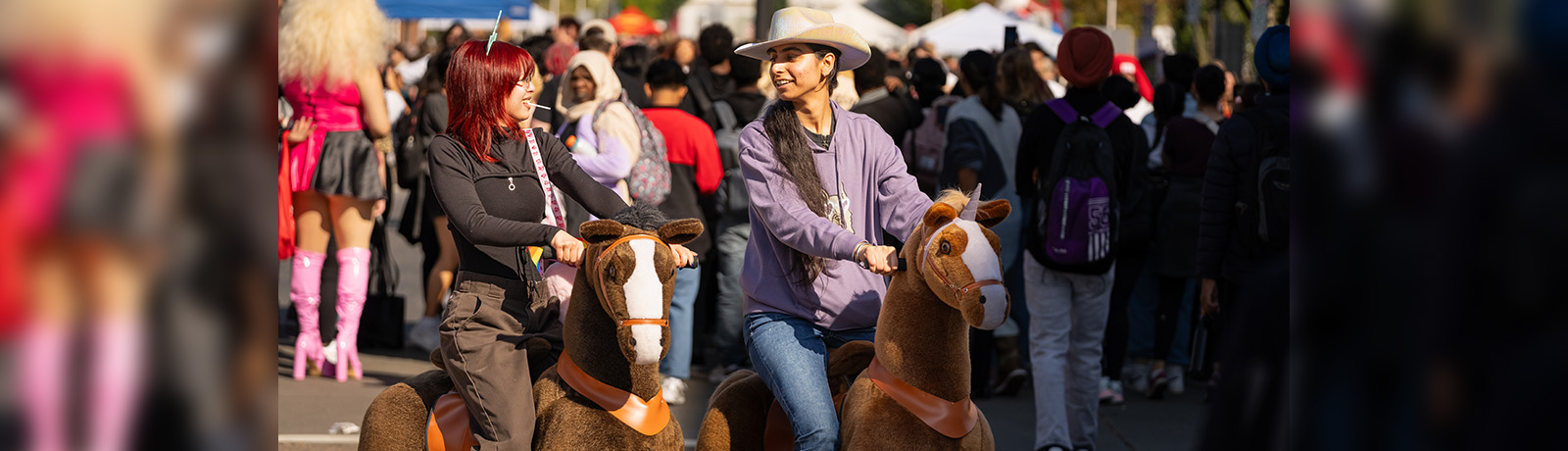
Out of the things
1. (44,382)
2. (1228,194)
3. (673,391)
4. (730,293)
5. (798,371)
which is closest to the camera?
(44,382)

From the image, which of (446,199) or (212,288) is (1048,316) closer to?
(446,199)

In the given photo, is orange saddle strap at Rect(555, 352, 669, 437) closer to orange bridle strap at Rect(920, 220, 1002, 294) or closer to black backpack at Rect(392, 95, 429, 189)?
orange bridle strap at Rect(920, 220, 1002, 294)

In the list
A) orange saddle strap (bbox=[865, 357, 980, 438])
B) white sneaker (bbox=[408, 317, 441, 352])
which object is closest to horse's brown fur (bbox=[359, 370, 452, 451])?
orange saddle strap (bbox=[865, 357, 980, 438])

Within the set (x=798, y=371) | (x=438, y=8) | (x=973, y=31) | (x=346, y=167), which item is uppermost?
(x=973, y=31)

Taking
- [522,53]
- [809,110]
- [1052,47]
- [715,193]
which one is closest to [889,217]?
[809,110]

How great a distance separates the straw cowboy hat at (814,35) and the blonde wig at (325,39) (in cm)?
374

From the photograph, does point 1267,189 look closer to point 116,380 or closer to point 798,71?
point 798,71

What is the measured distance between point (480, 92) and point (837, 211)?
40.5 inches

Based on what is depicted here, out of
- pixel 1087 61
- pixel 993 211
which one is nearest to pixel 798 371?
pixel 993 211

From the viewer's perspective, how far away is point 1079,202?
595cm

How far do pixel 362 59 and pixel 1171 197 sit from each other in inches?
178

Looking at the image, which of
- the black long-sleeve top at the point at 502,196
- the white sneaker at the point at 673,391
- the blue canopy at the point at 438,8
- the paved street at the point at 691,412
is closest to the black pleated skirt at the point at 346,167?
the paved street at the point at 691,412

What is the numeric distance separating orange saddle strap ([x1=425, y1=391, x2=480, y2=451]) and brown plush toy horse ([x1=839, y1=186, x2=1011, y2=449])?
1.05 metres

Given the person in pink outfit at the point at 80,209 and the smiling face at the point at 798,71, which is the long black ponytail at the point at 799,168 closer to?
the smiling face at the point at 798,71
